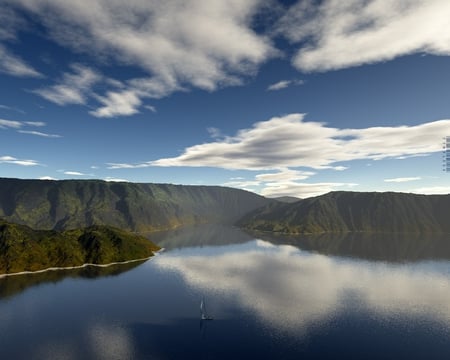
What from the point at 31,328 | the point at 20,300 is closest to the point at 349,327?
the point at 31,328

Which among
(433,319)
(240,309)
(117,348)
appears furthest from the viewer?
(240,309)

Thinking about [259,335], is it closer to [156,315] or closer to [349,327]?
[349,327]

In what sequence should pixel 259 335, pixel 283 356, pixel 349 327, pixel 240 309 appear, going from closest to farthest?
pixel 283 356, pixel 259 335, pixel 349 327, pixel 240 309

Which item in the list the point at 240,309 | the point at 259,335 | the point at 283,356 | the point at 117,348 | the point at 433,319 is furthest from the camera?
the point at 240,309

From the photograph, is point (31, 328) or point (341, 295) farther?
point (341, 295)

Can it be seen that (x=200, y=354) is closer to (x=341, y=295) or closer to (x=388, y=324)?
(x=388, y=324)

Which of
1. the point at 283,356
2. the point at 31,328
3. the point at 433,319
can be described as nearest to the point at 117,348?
the point at 31,328

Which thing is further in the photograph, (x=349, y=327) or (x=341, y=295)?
(x=341, y=295)

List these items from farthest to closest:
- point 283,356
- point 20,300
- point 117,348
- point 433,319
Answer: point 20,300 < point 433,319 < point 117,348 < point 283,356
